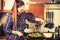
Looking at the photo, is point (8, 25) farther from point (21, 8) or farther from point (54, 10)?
point (54, 10)

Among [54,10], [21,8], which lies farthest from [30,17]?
[54,10]

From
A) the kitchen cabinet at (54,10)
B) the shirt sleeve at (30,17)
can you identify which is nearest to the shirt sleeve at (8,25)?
the shirt sleeve at (30,17)

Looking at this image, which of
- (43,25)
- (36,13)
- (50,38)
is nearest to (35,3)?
(36,13)

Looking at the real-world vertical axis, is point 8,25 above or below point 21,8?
below

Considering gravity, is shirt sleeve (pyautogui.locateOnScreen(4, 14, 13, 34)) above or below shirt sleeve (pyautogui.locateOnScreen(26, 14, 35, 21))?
below

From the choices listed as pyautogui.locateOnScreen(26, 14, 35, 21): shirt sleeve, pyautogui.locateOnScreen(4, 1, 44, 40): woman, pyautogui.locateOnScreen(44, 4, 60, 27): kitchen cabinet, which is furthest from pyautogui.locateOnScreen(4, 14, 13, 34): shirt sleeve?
pyautogui.locateOnScreen(44, 4, 60, 27): kitchen cabinet

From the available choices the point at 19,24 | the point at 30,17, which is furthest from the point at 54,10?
the point at 19,24

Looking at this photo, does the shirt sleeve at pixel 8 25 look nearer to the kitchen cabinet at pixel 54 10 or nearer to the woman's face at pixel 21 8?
the woman's face at pixel 21 8

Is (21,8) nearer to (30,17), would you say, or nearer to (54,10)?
(30,17)

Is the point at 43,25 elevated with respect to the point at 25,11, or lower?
lower

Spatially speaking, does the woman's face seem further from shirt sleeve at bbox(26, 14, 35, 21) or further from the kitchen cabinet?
the kitchen cabinet

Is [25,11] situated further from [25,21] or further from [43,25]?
[43,25]

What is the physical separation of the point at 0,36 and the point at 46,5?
46 cm

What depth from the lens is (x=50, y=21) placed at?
1630mm
